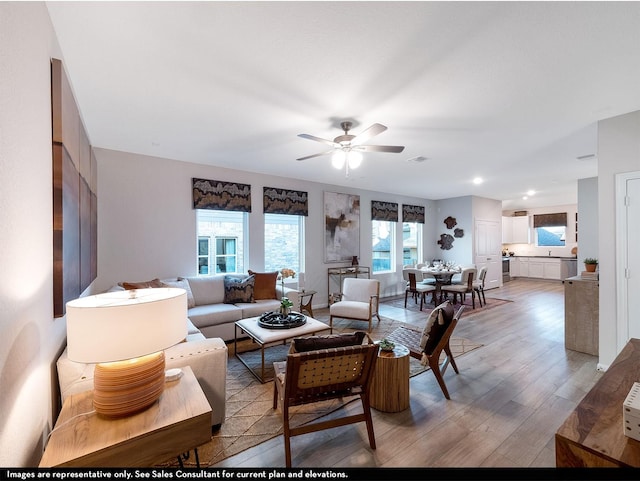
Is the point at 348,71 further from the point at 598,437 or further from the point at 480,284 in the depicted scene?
the point at 480,284

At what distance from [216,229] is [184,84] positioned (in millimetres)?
2826

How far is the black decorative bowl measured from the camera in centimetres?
296

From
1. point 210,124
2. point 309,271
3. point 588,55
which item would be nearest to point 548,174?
point 588,55

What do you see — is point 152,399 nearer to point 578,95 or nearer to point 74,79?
point 74,79

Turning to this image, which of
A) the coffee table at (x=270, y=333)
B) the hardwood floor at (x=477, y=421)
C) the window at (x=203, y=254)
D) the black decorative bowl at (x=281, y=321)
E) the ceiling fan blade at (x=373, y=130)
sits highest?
the ceiling fan blade at (x=373, y=130)

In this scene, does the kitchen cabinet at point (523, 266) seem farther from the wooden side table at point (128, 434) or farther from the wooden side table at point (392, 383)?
the wooden side table at point (128, 434)

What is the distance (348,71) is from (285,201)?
3.40 metres

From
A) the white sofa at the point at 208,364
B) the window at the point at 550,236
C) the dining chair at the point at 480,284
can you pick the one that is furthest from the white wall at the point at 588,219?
the white sofa at the point at 208,364

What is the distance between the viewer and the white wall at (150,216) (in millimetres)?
3742

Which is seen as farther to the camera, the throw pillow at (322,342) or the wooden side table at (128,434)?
the throw pillow at (322,342)

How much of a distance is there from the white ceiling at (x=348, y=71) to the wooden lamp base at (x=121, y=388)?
1884mm

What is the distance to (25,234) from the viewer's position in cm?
111

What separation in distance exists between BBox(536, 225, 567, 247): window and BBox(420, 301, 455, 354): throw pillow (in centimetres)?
983

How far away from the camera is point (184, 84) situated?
2.20 m
